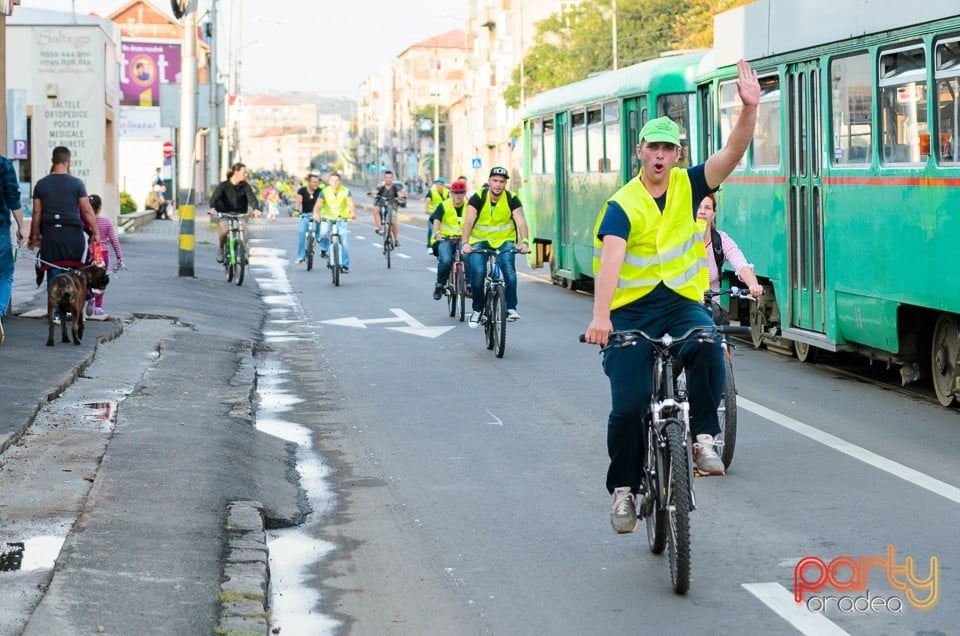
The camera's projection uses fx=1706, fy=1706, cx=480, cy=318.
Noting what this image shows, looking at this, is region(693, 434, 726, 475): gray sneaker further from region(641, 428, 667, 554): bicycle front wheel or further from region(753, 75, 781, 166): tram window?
region(753, 75, 781, 166): tram window

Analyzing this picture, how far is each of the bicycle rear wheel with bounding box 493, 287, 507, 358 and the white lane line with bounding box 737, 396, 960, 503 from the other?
3603 mm

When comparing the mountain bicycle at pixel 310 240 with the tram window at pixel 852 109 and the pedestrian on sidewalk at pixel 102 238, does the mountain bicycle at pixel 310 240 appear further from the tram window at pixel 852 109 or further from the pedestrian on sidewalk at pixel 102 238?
the tram window at pixel 852 109

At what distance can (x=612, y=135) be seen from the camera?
2256 centimetres

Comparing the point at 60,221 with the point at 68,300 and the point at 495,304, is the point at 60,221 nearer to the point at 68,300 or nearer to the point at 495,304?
the point at 68,300

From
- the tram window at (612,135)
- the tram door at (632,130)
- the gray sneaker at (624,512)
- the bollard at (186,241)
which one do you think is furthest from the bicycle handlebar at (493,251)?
the bollard at (186,241)

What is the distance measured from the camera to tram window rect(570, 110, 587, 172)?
24391 millimetres

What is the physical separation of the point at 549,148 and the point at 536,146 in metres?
1.21

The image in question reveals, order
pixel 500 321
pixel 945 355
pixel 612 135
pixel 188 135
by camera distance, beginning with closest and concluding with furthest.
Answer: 1. pixel 945 355
2. pixel 500 321
3. pixel 612 135
4. pixel 188 135

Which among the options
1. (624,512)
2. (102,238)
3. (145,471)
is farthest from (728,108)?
(624,512)

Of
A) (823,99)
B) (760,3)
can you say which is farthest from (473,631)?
(760,3)

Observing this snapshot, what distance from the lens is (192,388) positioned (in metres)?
13.1

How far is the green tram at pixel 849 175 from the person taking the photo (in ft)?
38.3

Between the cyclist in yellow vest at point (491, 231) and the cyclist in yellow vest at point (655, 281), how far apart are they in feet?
30.4

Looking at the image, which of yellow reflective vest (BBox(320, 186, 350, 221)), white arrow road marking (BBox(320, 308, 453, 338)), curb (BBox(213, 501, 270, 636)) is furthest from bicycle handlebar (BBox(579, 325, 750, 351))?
yellow reflective vest (BBox(320, 186, 350, 221))
